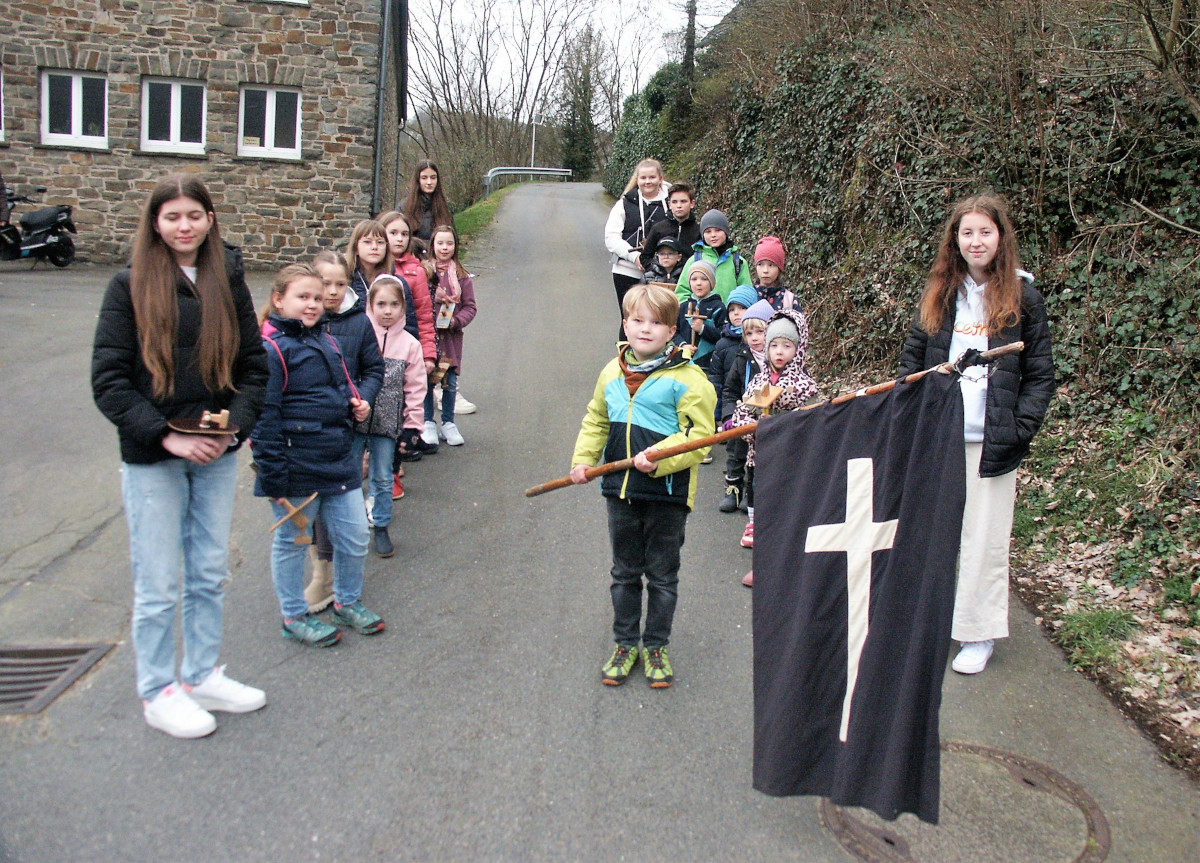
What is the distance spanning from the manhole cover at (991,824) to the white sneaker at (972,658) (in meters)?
0.73

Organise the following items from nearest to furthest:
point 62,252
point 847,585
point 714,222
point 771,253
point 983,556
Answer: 1. point 847,585
2. point 983,556
3. point 771,253
4. point 714,222
5. point 62,252

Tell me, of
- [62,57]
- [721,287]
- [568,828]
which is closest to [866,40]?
[721,287]

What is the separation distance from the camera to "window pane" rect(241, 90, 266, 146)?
57.0 feet

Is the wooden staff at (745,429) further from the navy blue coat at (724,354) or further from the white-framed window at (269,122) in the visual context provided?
the white-framed window at (269,122)

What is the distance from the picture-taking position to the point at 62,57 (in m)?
16.7

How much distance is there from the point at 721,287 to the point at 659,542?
382 centimetres

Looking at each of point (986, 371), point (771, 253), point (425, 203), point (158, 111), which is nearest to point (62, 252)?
point (158, 111)

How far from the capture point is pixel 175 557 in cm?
365

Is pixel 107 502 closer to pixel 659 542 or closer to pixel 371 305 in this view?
pixel 371 305

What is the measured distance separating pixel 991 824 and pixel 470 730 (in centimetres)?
193

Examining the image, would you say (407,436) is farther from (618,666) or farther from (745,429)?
→ (745,429)

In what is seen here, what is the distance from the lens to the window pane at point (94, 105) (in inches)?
672

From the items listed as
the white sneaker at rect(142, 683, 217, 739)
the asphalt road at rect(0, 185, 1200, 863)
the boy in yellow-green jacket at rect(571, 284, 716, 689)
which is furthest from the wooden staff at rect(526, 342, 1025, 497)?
the white sneaker at rect(142, 683, 217, 739)

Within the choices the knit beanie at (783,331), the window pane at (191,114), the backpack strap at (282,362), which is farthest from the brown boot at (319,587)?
the window pane at (191,114)
